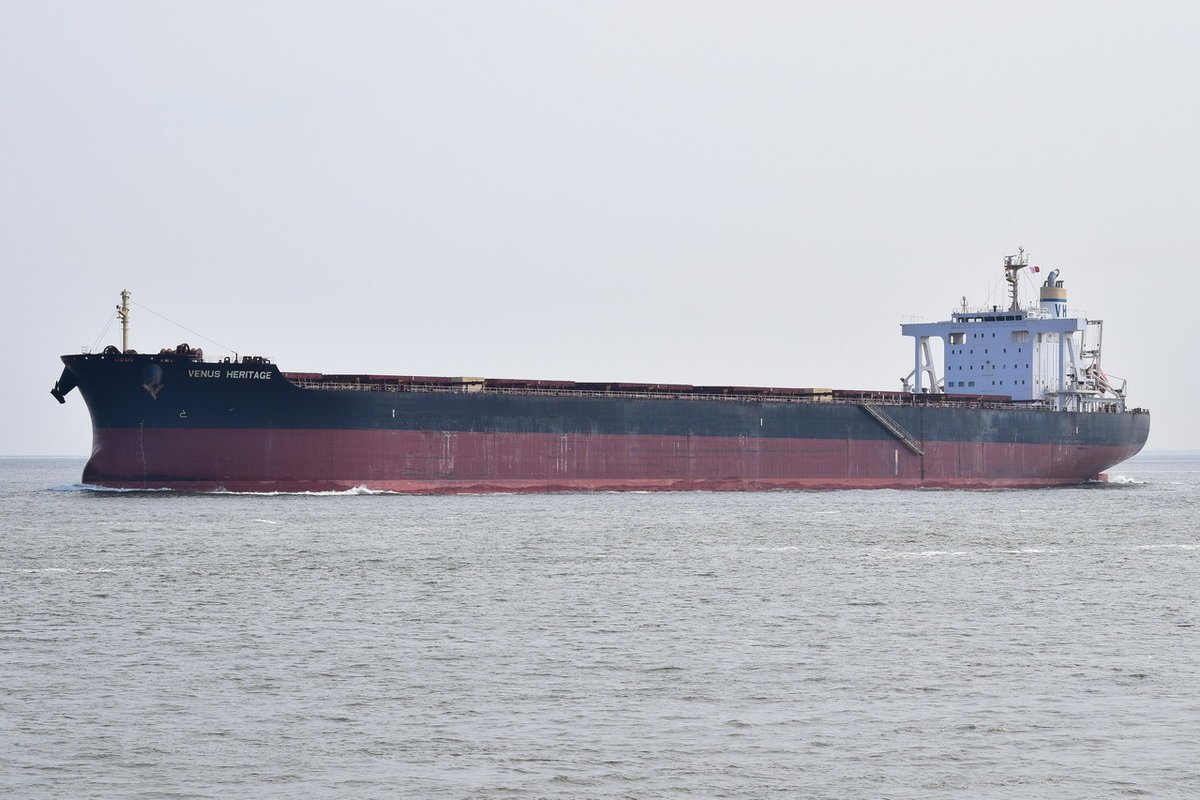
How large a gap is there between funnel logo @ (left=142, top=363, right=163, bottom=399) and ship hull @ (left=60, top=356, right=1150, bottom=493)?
6 centimetres

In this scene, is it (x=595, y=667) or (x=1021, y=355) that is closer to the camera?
(x=595, y=667)

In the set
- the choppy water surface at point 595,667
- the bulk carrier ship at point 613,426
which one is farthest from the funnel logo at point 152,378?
the choppy water surface at point 595,667

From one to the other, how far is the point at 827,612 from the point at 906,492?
33115 millimetres

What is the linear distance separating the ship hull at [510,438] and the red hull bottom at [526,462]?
49 millimetres

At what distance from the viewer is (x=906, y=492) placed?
5231cm

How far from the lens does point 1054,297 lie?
61.8m

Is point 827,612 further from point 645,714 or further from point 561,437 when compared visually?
point 561,437

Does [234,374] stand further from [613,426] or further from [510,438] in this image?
[613,426]

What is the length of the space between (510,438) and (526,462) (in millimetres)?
1064

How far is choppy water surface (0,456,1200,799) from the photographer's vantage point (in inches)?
462

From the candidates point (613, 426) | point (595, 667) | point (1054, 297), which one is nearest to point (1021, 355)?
point (1054, 297)

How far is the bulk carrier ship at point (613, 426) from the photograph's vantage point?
132 ft

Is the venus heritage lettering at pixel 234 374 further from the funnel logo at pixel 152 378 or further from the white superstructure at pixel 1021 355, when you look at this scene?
the white superstructure at pixel 1021 355

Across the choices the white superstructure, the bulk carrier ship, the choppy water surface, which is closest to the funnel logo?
the bulk carrier ship
